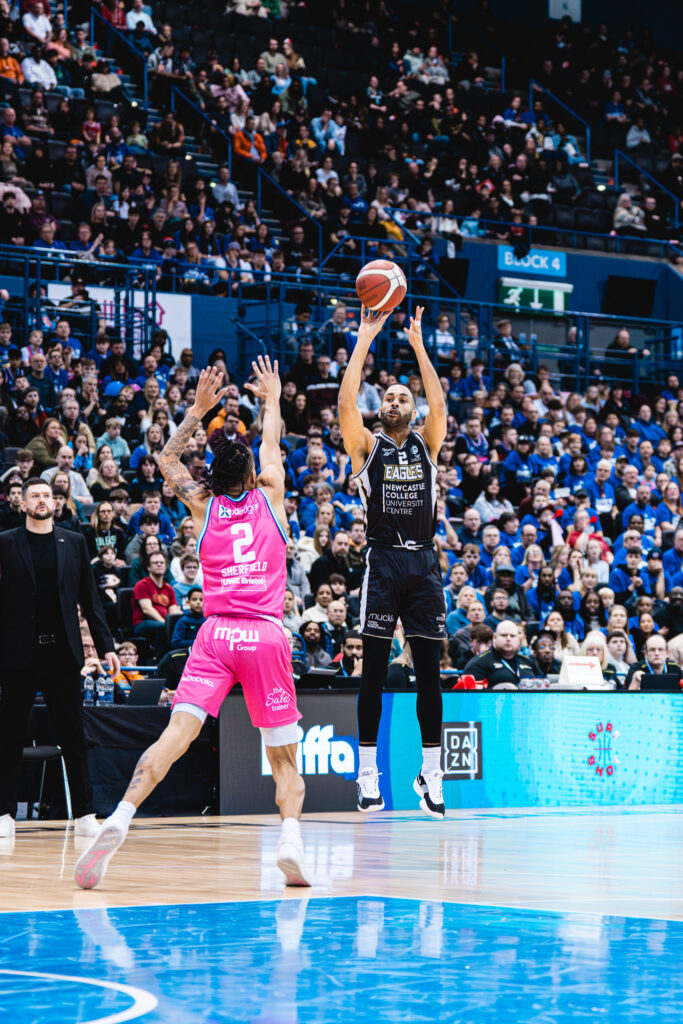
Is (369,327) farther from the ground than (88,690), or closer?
farther from the ground

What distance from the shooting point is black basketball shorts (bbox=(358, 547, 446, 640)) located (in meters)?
8.84

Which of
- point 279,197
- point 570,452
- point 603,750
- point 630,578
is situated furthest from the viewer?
point 279,197

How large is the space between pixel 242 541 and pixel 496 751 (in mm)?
7387

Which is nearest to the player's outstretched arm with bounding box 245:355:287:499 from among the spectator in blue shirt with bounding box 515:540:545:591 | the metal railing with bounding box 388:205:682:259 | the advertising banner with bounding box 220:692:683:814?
the advertising banner with bounding box 220:692:683:814

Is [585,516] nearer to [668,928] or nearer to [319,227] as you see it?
[319,227]

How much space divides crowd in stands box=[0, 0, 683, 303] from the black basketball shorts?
1253cm

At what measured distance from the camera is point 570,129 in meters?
32.5

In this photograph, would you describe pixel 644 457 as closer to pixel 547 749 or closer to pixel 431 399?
pixel 547 749

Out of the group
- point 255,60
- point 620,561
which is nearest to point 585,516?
point 620,561

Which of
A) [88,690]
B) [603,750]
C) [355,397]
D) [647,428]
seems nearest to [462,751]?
[603,750]

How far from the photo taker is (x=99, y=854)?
21.9 feet

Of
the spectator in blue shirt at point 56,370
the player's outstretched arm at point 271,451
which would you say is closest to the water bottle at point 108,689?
the spectator in blue shirt at point 56,370

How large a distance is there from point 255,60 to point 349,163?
2.51 metres

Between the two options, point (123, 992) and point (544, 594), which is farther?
point (544, 594)
